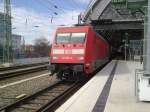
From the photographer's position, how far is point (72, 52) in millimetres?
17500

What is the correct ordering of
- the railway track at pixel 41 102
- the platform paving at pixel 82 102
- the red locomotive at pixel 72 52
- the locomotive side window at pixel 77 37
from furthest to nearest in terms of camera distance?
the locomotive side window at pixel 77 37, the red locomotive at pixel 72 52, the railway track at pixel 41 102, the platform paving at pixel 82 102

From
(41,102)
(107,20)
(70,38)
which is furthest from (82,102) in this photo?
(107,20)

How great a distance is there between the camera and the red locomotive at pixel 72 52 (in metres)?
17.3

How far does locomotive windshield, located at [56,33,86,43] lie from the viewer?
17.8m

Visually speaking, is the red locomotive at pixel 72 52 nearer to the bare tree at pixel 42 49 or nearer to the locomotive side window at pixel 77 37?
the locomotive side window at pixel 77 37

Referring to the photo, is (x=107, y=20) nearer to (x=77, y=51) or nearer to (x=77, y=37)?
(x=77, y=37)

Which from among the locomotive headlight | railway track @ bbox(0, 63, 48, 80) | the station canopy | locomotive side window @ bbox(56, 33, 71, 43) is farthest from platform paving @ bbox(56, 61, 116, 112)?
the station canopy

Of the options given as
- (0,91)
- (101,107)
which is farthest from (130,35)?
(101,107)

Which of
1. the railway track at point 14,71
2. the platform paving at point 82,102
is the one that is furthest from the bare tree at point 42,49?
the platform paving at point 82,102

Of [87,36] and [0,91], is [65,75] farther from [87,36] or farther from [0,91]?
[0,91]

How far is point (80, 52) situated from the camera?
1736 cm

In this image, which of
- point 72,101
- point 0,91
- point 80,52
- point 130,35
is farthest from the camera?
point 130,35

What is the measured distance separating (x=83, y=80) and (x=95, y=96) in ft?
26.1

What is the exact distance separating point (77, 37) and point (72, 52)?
0.98 meters
